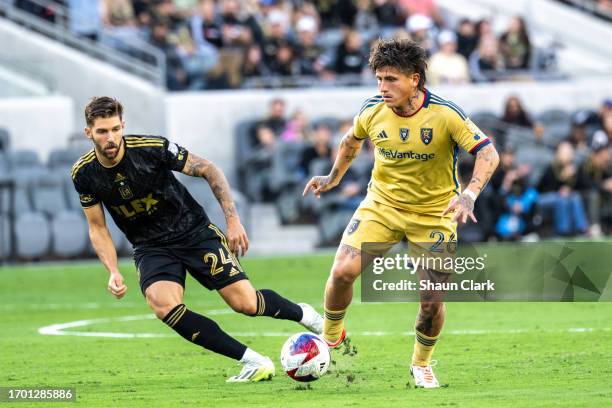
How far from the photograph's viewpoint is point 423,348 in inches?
365

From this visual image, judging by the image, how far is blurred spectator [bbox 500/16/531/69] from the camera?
25.6 m

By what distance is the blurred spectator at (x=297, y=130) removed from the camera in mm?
22875

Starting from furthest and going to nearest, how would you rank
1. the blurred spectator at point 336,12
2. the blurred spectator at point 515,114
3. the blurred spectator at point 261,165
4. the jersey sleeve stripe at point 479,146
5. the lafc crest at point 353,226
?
the blurred spectator at point 336,12 < the blurred spectator at point 515,114 < the blurred spectator at point 261,165 < the lafc crest at point 353,226 < the jersey sleeve stripe at point 479,146

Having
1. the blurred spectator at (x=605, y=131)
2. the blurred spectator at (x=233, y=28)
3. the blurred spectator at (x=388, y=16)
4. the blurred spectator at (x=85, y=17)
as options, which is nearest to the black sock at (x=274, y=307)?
the blurred spectator at (x=605, y=131)

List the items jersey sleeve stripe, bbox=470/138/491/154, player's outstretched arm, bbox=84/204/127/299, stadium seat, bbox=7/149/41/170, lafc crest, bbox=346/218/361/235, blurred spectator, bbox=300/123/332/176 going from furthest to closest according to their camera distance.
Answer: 1. blurred spectator, bbox=300/123/332/176
2. stadium seat, bbox=7/149/41/170
3. player's outstretched arm, bbox=84/204/127/299
4. lafc crest, bbox=346/218/361/235
5. jersey sleeve stripe, bbox=470/138/491/154

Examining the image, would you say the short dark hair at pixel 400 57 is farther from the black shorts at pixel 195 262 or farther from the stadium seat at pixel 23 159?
the stadium seat at pixel 23 159

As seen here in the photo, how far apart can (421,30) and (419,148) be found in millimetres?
16065

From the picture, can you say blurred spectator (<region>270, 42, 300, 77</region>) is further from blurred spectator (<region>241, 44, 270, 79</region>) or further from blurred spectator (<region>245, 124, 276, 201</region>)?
blurred spectator (<region>245, 124, 276, 201</region>)

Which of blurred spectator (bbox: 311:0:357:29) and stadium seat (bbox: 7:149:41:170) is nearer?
stadium seat (bbox: 7:149:41:170)

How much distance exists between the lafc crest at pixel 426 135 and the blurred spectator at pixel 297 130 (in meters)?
13.7

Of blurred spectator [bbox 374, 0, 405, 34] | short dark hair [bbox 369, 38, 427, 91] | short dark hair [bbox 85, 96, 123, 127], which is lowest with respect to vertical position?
short dark hair [bbox 85, 96, 123, 127]

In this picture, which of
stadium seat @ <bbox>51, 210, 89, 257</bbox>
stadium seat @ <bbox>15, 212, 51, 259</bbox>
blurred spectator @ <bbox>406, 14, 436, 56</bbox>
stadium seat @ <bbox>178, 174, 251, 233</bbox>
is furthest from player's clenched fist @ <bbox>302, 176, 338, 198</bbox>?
blurred spectator @ <bbox>406, 14, 436, 56</bbox>

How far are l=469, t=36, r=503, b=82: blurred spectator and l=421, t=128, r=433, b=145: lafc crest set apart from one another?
16617mm

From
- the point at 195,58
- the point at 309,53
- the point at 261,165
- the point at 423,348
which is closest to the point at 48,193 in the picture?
the point at 261,165
